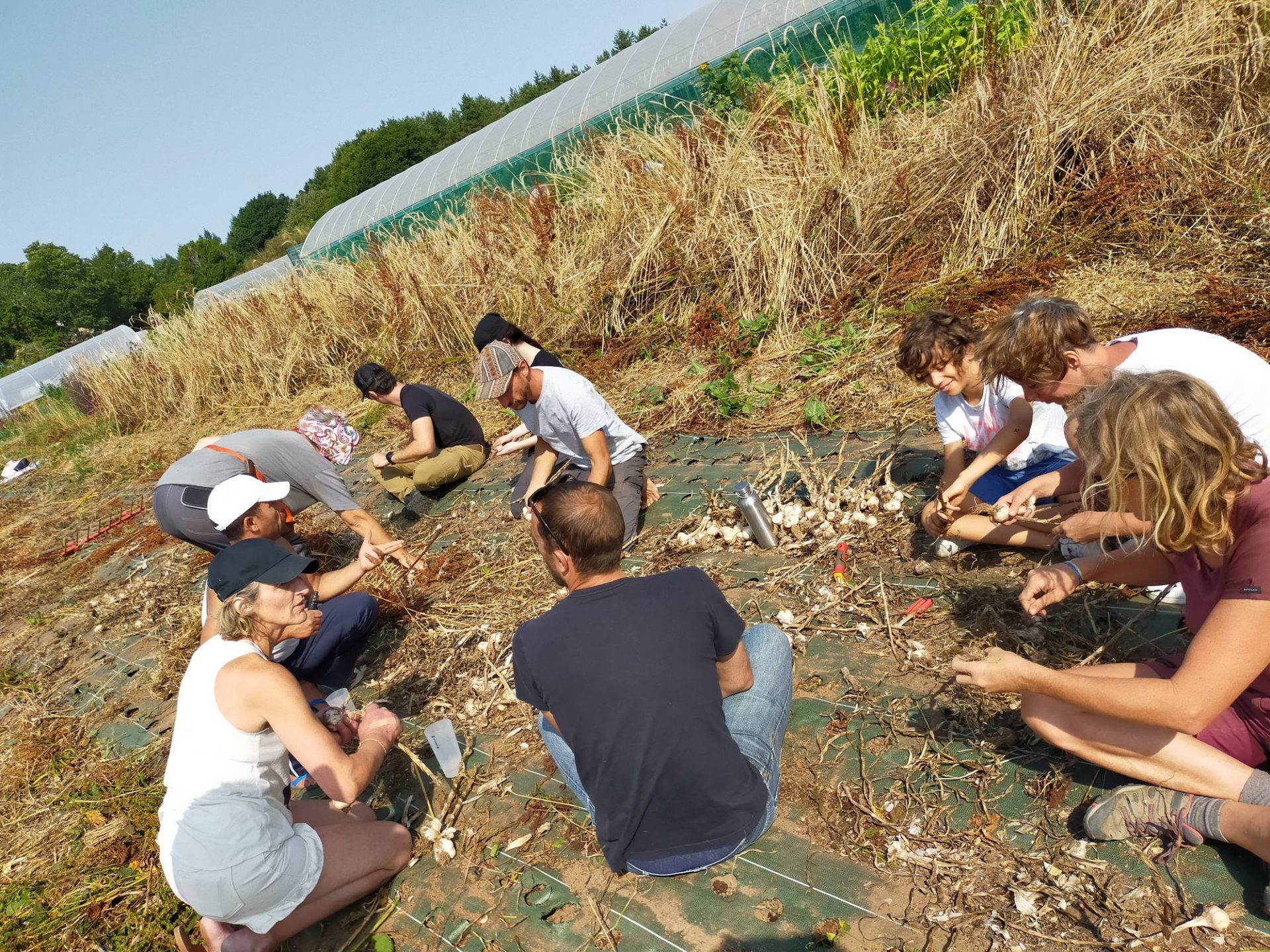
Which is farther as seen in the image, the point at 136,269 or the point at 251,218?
the point at 136,269

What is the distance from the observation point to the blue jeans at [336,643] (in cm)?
369

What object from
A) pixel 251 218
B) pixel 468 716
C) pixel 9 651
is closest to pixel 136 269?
pixel 251 218

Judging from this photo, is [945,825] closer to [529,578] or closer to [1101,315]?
[529,578]

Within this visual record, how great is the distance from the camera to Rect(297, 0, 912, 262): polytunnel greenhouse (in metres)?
8.99

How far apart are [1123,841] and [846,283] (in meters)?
4.75

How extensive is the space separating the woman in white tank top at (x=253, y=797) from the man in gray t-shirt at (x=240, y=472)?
140 centimetres

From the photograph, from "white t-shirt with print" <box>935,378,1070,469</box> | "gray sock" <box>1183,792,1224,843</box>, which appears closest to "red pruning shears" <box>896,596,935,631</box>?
"white t-shirt with print" <box>935,378,1070,469</box>

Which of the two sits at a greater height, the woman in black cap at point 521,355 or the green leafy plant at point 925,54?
the green leafy plant at point 925,54

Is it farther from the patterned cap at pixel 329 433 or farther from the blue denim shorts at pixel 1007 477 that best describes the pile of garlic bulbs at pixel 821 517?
the patterned cap at pixel 329 433

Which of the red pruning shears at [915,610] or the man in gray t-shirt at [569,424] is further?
the man in gray t-shirt at [569,424]

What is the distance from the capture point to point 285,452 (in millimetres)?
4191

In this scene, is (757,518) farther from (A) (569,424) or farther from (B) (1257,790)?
(B) (1257,790)

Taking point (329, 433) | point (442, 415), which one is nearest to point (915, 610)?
point (442, 415)

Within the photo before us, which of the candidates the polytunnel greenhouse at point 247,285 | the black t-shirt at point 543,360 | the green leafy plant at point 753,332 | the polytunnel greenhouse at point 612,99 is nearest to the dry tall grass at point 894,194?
the green leafy plant at point 753,332
